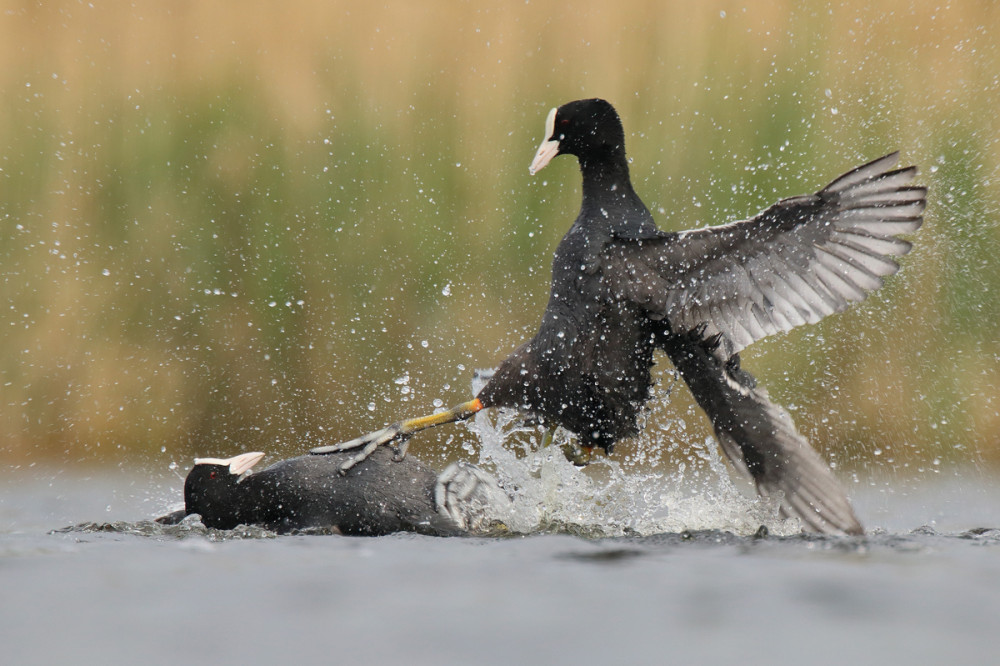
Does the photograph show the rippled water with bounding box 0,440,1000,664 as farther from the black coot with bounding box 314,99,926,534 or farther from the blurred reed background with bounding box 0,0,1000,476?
the blurred reed background with bounding box 0,0,1000,476

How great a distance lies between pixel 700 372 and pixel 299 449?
226 centimetres

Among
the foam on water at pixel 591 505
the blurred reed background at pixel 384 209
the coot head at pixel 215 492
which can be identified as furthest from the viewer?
the blurred reed background at pixel 384 209

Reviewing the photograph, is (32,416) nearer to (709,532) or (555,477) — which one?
(555,477)

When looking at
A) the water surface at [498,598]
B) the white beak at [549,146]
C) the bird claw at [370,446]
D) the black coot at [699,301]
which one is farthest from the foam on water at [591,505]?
the white beak at [549,146]

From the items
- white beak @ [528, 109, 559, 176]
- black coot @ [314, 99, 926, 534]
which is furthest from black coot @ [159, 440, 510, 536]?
white beak @ [528, 109, 559, 176]

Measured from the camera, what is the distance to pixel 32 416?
5.29 m

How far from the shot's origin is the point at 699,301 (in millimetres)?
3689

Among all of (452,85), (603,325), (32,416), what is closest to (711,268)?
(603,325)

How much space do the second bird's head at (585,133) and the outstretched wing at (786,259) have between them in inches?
25.9

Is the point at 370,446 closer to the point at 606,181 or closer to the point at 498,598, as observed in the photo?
the point at 606,181

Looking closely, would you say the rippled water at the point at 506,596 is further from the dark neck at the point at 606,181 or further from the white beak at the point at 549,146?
the white beak at the point at 549,146

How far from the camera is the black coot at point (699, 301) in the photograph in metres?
3.58

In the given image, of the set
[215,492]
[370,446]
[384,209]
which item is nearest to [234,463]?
[215,492]

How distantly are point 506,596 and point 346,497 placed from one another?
126cm
